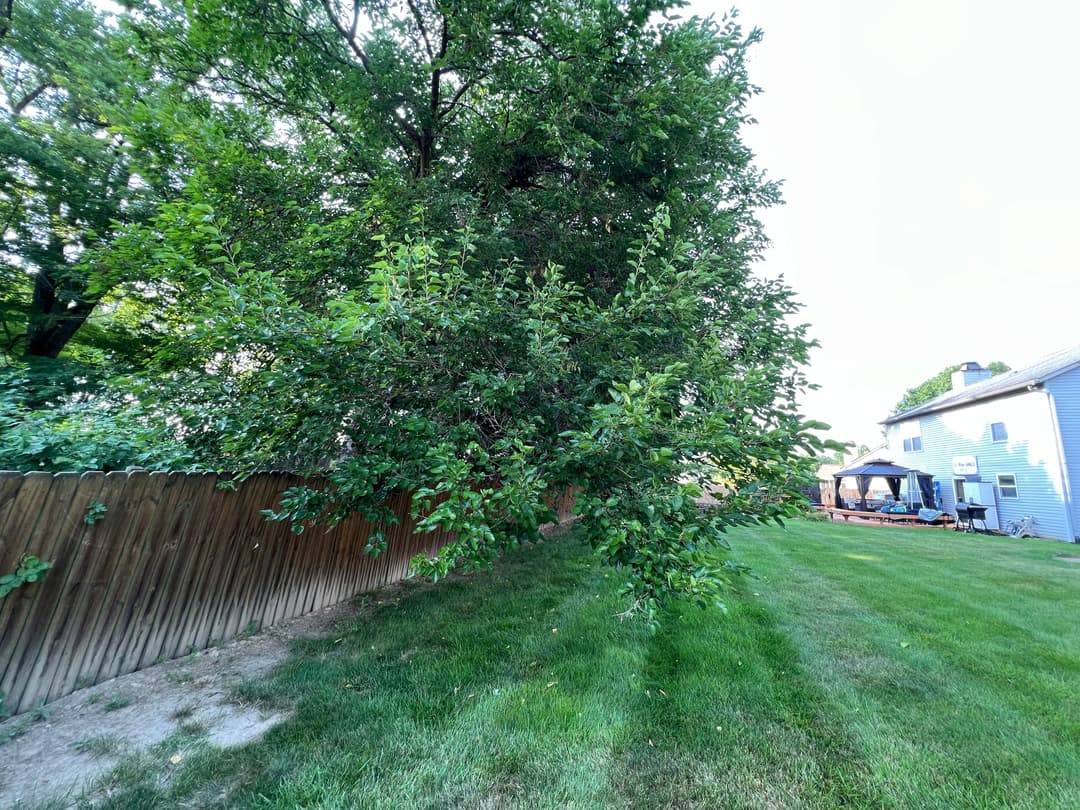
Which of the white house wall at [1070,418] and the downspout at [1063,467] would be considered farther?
the white house wall at [1070,418]

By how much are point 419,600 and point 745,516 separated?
378 centimetres

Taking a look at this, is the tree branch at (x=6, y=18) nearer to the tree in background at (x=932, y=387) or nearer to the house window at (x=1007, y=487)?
the house window at (x=1007, y=487)

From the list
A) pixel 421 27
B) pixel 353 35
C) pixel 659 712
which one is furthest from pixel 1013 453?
pixel 353 35

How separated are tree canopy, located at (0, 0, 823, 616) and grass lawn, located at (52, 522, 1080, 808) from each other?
Answer: 0.83m

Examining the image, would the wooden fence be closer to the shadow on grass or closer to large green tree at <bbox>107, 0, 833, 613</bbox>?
large green tree at <bbox>107, 0, 833, 613</bbox>

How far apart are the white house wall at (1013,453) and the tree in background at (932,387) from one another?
31.3 meters

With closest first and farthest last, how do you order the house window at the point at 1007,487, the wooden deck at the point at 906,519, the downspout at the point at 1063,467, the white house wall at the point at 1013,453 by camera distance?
the downspout at the point at 1063,467 → the white house wall at the point at 1013,453 → the house window at the point at 1007,487 → the wooden deck at the point at 906,519

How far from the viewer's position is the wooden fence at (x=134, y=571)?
248cm

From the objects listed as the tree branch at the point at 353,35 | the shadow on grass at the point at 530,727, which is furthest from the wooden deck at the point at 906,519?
the tree branch at the point at 353,35

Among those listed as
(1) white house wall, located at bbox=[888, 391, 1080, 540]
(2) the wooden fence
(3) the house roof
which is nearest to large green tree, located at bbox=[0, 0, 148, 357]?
(2) the wooden fence

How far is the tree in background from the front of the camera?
140 feet

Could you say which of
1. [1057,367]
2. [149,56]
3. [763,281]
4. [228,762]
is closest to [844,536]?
[763,281]

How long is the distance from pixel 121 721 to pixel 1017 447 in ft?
71.0

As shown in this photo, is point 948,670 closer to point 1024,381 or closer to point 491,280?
point 491,280
